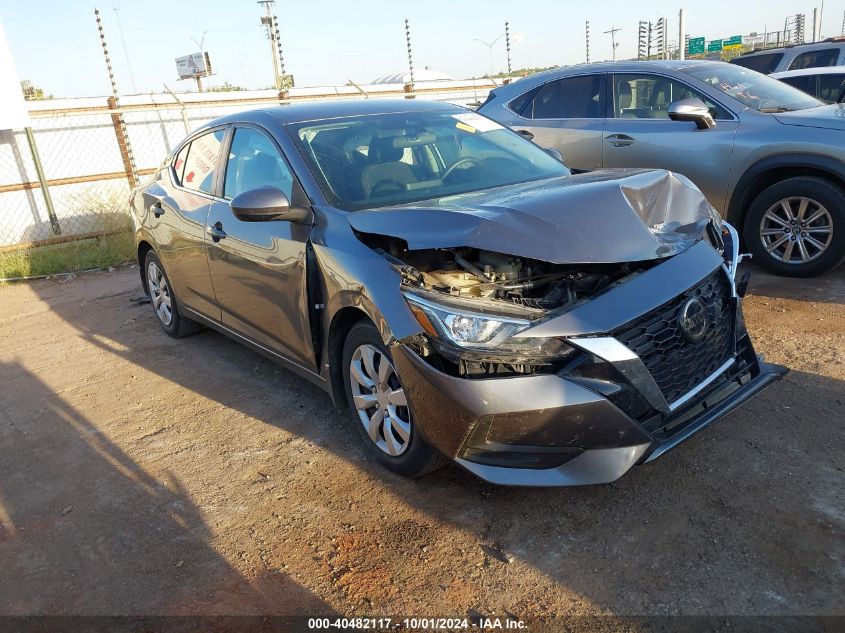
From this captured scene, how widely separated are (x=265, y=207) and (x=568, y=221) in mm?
1500

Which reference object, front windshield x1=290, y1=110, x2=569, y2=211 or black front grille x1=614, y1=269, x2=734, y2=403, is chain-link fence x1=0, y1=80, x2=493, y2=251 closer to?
front windshield x1=290, y1=110, x2=569, y2=211

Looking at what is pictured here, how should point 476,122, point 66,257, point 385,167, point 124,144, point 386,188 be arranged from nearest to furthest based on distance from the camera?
point 386,188 → point 385,167 → point 476,122 → point 66,257 → point 124,144

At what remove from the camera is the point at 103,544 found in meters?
3.11

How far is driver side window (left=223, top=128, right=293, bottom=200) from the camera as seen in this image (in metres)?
3.92

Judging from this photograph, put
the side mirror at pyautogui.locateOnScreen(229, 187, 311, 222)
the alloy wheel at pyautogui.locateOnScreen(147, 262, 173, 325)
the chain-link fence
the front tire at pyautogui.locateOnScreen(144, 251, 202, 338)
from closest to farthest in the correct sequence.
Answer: the side mirror at pyautogui.locateOnScreen(229, 187, 311, 222) → the front tire at pyautogui.locateOnScreen(144, 251, 202, 338) → the alloy wheel at pyautogui.locateOnScreen(147, 262, 173, 325) → the chain-link fence

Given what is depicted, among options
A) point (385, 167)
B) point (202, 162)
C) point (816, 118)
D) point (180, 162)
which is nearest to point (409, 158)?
point (385, 167)

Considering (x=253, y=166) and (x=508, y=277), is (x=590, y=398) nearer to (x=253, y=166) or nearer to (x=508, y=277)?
(x=508, y=277)

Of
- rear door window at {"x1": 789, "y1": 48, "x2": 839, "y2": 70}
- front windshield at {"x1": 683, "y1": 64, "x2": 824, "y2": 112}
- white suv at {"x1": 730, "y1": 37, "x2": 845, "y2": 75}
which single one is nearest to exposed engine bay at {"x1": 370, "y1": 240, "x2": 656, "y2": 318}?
front windshield at {"x1": 683, "y1": 64, "x2": 824, "y2": 112}

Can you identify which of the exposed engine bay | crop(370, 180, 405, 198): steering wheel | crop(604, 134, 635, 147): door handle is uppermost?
crop(370, 180, 405, 198): steering wheel

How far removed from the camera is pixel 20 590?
112 inches

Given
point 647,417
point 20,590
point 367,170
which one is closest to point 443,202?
point 367,170

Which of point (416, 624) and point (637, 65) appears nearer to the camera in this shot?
point (416, 624)

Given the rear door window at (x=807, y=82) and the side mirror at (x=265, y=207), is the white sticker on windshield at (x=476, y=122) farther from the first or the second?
the rear door window at (x=807, y=82)

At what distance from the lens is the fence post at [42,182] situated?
404 inches
